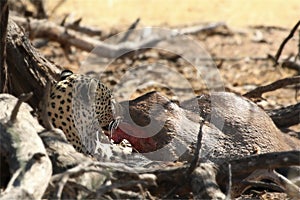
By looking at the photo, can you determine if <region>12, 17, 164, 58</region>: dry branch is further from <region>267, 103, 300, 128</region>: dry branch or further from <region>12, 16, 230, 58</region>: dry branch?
<region>267, 103, 300, 128</region>: dry branch

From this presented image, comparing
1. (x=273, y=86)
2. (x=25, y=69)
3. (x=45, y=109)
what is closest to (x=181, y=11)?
(x=273, y=86)

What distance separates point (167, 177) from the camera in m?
2.89

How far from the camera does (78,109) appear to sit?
343 centimetres

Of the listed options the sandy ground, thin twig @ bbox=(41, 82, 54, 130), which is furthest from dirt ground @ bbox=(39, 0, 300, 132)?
thin twig @ bbox=(41, 82, 54, 130)

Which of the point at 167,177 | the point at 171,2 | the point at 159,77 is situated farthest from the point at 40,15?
the point at 167,177

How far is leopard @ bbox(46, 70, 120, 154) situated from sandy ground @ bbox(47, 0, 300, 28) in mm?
4232

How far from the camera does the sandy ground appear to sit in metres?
7.87

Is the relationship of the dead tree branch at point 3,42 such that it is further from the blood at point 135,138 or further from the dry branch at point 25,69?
the blood at point 135,138

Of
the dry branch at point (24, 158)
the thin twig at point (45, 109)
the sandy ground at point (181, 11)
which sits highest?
the sandy ground at point (181, 11)

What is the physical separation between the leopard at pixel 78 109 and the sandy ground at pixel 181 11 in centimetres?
423

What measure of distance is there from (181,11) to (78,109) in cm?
491

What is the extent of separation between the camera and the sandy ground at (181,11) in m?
7.87

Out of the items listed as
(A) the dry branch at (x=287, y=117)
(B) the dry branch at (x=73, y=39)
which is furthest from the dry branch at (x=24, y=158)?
(B) the dry branch at (x=73, y=39)

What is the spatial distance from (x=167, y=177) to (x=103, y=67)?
3.69 m
